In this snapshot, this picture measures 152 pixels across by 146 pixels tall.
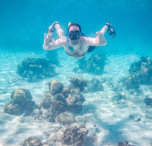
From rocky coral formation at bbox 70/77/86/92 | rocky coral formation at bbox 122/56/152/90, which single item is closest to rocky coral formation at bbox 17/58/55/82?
rocky coral formation at bbox 70/77/86/92

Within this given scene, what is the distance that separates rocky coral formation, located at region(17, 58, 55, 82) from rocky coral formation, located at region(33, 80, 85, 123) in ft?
23.3

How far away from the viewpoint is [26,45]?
4234cm

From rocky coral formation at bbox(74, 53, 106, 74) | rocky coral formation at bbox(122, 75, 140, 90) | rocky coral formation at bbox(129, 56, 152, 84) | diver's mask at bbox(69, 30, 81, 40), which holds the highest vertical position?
rocky coral formation at bbox(74, 53, 106, 74)

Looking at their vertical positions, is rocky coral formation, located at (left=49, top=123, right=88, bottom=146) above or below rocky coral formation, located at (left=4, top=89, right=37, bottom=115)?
below

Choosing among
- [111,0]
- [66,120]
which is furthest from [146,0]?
[66,120]

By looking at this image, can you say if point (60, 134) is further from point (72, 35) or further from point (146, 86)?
point (146, 86)

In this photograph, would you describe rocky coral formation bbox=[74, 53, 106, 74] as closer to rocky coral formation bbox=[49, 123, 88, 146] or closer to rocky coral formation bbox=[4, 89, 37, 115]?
rocky coral formation bbox=[4, 89, 37, 115]

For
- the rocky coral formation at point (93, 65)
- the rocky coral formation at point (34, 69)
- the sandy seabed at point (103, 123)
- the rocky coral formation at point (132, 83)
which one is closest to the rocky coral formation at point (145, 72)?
the rocky coral formation at point (132, 83)

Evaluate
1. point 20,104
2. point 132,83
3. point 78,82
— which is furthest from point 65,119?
point 132,83

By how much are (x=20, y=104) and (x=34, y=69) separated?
8144 mm

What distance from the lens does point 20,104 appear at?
896cm

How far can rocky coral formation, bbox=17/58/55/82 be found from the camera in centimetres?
1569

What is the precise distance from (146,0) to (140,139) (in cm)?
4656

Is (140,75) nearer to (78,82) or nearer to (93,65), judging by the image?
(93,65)
